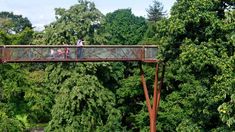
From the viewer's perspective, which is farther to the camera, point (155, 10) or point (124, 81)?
point (155, 10)

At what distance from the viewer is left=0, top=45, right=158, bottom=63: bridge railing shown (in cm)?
1998

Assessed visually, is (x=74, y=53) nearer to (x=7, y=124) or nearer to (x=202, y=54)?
(x=7, y=124)

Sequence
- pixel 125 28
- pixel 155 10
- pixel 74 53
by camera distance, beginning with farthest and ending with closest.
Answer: pixel 155 10 < pixel 125 28 < pixel 74 53

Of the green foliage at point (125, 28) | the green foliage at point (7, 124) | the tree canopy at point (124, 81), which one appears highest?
the green foliage at point (125, 28)

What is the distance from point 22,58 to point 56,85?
18.4ft

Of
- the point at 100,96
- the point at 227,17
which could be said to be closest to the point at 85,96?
the point at 100,96

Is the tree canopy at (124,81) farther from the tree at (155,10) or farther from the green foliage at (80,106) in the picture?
the tree at (155,10)

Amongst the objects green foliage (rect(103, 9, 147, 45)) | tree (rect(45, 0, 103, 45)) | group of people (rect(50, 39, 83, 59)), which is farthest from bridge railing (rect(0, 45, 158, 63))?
green foliage (rect(103, 9, 147, 45))

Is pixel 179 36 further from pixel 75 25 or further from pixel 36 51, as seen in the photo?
pixel 75 25

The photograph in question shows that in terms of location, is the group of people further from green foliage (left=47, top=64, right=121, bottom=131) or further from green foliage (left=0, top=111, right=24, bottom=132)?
green foliage (left=0, top=111, right=24, bottom=132)

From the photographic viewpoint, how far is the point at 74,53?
20.6 m

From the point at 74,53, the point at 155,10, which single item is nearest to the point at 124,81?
the point at 74,53

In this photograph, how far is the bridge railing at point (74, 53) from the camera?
20.0 metres

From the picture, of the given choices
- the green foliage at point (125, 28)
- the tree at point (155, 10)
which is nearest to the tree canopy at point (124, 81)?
the green foliage at point (125, 28)
